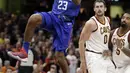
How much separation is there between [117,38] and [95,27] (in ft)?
1.62

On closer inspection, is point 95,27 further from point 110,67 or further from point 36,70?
point 36,70

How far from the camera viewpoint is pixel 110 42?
8812 mm

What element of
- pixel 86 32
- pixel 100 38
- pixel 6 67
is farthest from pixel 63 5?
pixel 6 67

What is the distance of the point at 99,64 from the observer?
8.84 metres

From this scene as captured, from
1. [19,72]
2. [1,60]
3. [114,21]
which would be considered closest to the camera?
[19,72]

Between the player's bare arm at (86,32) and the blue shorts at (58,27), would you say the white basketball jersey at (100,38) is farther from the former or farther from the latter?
the blue shorts at (58,27)

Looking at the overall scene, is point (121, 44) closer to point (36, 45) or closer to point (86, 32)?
point (86, 32)

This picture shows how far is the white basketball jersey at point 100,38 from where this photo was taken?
8.88 m

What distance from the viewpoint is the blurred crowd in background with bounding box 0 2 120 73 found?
44.2ft

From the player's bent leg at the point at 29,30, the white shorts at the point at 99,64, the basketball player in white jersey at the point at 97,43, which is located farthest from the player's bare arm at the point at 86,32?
A: the player's bent leg at the point at 29,30

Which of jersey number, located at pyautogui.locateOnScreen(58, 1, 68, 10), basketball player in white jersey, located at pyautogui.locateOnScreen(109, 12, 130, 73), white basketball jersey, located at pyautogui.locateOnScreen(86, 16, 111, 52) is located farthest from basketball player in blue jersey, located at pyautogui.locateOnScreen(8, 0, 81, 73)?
basketball player in white jersey, located at pyautogui.locateOnScreen(109, 12, 130, 73)

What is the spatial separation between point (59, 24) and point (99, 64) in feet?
3.26

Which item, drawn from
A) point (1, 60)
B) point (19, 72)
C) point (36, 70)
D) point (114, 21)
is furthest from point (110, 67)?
point (114, 21)

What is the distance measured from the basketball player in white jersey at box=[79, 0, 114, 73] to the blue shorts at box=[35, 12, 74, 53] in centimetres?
30
